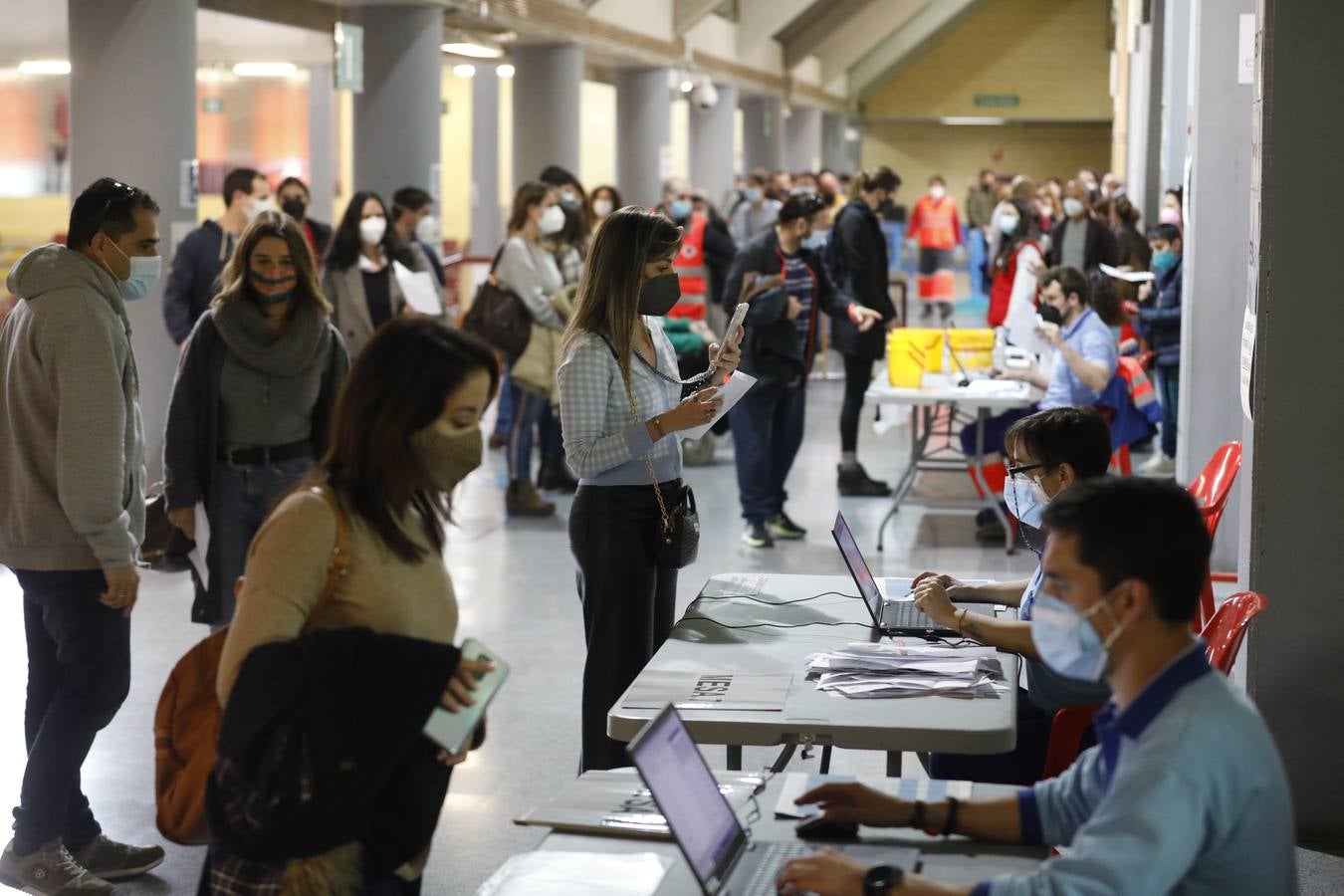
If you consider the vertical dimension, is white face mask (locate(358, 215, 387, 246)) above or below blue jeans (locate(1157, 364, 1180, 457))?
above

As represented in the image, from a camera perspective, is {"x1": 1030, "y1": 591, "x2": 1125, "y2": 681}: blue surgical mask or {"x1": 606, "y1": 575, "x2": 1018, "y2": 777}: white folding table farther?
{"x1": 606, "y1": 575, "x2": 1018, "y2": 777}: white folding table

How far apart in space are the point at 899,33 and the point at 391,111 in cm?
2165

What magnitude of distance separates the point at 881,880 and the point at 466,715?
1.76ft

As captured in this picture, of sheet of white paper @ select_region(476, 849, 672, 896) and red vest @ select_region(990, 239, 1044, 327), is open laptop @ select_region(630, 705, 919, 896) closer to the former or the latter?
sheet of white paper @ select_region(476, 849, 672, 896)

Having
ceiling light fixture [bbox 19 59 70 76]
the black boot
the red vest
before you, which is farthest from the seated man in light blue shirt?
ceiling light fixture [bbox 19 59 70 76]

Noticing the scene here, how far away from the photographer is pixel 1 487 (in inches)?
135

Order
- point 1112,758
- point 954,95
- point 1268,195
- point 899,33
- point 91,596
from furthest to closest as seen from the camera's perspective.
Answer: point 954,95
point 899,33
point 1268,195
point 91,596
point 1112,758

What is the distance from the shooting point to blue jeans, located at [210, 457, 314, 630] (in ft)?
13.3

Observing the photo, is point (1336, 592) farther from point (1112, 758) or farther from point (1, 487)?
point (1, 487)

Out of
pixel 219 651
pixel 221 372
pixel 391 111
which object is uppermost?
pixel 391 111

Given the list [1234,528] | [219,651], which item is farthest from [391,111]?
[219,651]

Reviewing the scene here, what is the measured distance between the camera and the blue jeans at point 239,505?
159 inches

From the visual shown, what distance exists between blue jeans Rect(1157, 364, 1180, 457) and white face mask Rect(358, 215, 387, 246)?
14.4 ft

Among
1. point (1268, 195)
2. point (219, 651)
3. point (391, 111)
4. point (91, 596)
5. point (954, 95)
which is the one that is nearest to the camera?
point (219, 651)
